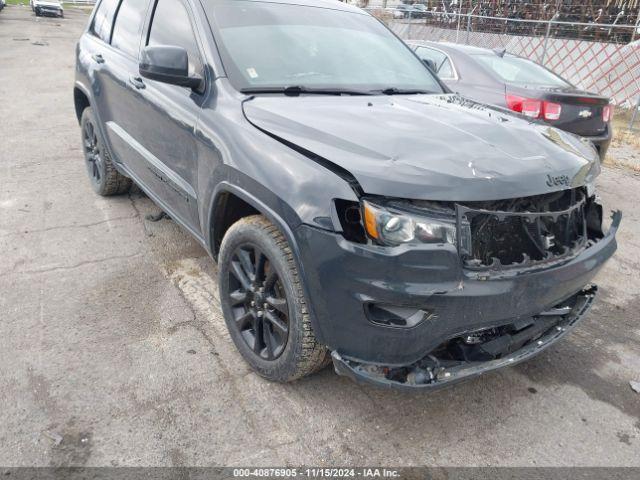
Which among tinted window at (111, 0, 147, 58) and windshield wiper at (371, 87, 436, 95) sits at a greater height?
tinted window at (111, 0, 147, 58)

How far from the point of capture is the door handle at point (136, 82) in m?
3.51

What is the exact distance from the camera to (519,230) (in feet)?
7.34

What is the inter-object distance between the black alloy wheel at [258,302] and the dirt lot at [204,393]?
22 cm

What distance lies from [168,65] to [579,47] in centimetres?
1300

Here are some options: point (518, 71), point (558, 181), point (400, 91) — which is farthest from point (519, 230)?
point (518, 71)

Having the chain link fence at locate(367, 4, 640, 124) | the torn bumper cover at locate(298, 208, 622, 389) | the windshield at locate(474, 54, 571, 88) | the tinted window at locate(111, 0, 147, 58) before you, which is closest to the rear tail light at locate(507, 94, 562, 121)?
the windshield at locate(474, 54, 571, 88)

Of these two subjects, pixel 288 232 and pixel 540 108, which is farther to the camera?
pixel 540 108

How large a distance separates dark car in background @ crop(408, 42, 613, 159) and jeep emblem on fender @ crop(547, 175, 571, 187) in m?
2.93

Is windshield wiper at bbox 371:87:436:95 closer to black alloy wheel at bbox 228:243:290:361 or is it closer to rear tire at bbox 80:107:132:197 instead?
A: black alloy wheel at bbox 228:243:290:361

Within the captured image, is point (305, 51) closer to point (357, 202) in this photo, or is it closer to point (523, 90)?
point (357, 202)

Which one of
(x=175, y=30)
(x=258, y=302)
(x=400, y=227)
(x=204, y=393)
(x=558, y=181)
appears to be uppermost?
(x=175, y=30)

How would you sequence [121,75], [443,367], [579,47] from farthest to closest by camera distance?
[579,47], [121,75], [443,367]

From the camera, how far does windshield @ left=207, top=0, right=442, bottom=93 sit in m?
2.91

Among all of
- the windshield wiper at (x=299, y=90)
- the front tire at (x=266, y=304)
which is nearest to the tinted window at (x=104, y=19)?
the windshield wiper at (x=299, y=90)
